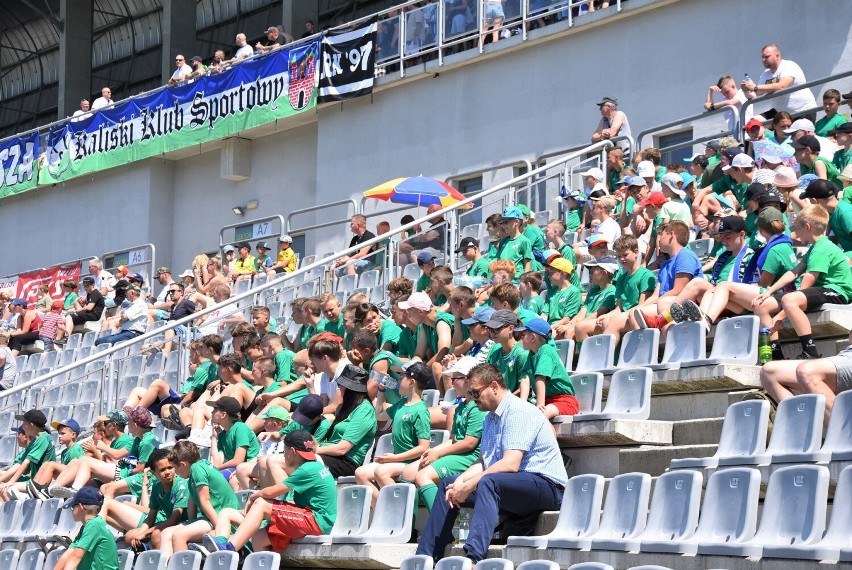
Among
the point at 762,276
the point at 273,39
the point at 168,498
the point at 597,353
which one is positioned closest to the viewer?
the point at 762,276

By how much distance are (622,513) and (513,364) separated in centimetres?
194

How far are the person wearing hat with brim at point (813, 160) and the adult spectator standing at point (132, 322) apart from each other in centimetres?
882

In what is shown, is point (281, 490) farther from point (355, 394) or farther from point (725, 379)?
point (725, 379)

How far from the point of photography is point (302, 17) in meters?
25.0

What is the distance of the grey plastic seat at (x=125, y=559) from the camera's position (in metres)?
9.43

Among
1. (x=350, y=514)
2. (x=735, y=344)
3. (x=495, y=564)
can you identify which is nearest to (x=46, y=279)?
(x=350, y=514)

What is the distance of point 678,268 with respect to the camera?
31.4ft

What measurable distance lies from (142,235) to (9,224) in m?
4.61

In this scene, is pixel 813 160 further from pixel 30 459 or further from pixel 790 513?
pixel 30 459

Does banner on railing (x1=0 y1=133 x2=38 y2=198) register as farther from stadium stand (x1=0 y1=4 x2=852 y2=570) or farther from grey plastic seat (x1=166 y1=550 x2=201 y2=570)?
grey plastic seat (x1=166 y1=550 x2=201 y2=570)

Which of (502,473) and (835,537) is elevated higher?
(502,473)

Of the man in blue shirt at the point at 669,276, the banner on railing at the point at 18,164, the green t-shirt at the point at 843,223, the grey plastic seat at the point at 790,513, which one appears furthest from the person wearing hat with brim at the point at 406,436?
the banner on railing at the point at 18,164

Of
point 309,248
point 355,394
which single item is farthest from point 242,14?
point 355,394

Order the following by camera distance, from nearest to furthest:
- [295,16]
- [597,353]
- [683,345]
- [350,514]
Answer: [350,514] < [683,345] < [597,353] < [295,16]
